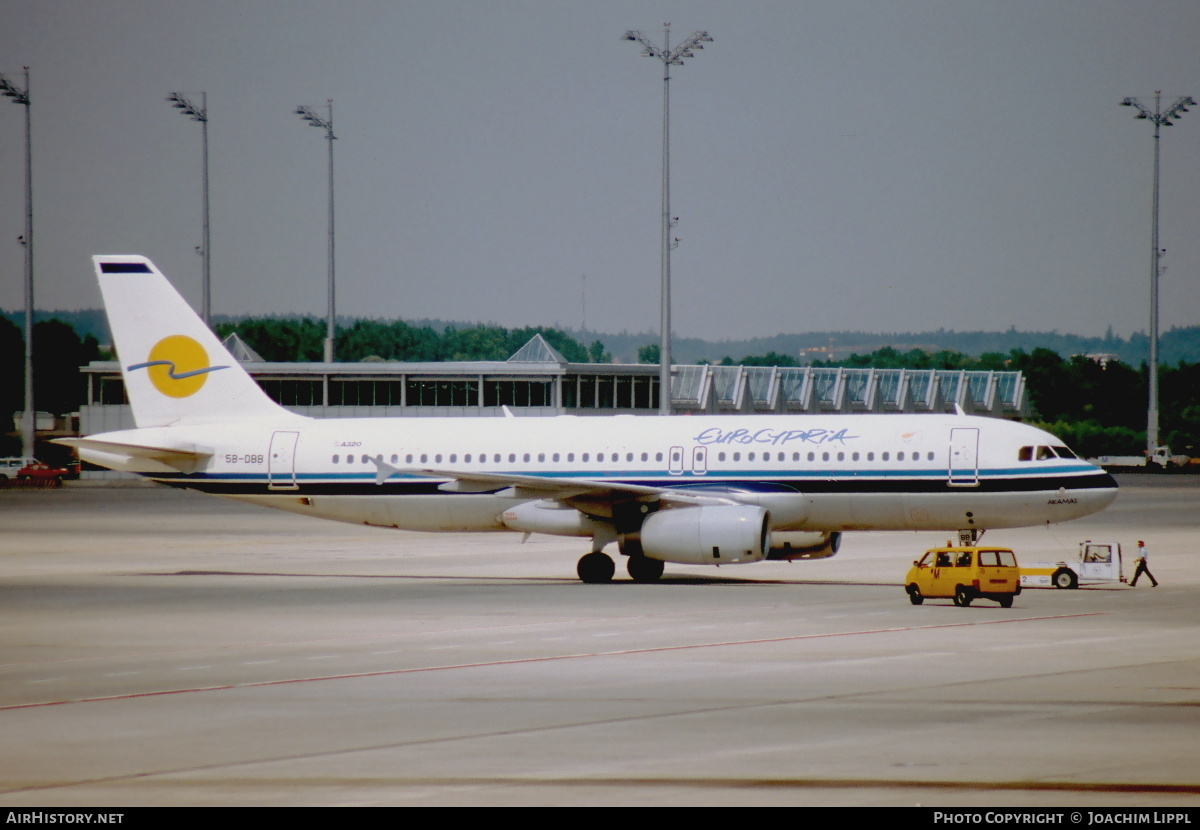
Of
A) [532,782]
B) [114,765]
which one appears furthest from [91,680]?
[532,782]

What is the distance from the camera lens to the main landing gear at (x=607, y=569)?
39844mm

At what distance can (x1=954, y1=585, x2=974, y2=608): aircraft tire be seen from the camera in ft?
107

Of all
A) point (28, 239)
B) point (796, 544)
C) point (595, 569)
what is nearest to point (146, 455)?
point (595, 569)

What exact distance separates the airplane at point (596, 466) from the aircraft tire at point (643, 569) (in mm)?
42

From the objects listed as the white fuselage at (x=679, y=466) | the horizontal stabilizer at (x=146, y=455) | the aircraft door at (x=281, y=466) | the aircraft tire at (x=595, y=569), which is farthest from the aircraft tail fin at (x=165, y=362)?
the aircraft tire at (x=595, y=569)

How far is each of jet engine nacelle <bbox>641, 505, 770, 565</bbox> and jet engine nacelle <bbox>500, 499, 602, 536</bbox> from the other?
2.05 metres

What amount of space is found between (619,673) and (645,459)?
1806 centimetres

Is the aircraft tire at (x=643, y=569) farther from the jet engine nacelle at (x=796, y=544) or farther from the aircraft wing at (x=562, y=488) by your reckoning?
the jet engine nacelle at (x=796, y=544)

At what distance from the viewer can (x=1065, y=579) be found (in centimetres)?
3791

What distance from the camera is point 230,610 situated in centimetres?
Answer: 3281

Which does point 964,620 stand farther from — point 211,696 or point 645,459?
point 211,696

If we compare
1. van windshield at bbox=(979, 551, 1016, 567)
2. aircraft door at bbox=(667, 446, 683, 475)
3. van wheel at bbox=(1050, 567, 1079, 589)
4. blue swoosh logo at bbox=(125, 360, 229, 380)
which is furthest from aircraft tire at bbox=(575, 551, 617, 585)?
blue swoosh logo at bbox=(125, 360, 229, 380)

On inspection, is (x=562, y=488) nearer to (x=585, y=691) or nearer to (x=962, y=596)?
(x=962, y=596)

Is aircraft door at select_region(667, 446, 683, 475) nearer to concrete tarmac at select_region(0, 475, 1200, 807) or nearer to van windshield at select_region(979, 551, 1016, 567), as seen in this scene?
concrete tarmac at select_region(0, 475, 1200, 807)
